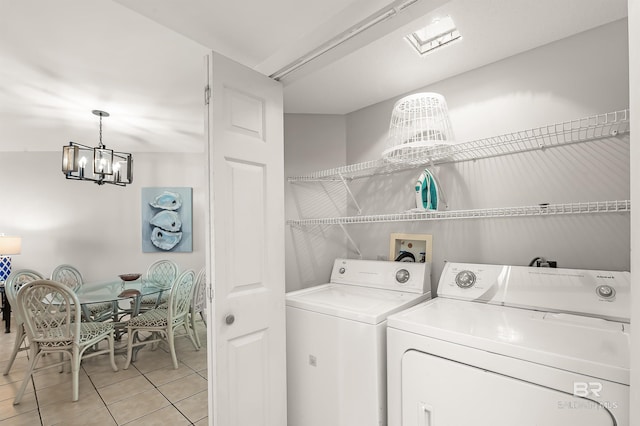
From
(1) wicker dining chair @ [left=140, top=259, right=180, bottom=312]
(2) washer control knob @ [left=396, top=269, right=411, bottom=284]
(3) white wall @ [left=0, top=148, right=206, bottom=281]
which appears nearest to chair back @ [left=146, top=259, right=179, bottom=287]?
(1) wicker dining chair @ [left=140, top=259, right=180, bottom=312]

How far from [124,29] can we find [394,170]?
6.06 feet

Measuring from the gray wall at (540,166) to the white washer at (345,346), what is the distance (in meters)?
0.32

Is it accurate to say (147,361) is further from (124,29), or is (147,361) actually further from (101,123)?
→ (124,29)

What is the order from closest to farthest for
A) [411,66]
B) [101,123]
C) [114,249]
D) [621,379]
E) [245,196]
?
[621,379] → [245,196] → [411,66] → [101,123] → [114,249]

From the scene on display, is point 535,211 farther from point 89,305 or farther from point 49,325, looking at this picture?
point 89,305

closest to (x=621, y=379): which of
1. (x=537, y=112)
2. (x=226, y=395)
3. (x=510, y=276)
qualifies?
(x=510, y=276)

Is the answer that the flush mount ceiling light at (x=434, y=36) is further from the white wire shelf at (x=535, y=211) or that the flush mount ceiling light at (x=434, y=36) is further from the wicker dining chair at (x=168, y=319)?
the wicker dining chair at (x=168, y=319)

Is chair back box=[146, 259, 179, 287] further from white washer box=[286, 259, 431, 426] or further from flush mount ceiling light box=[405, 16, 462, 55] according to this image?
flush mount ceiling light box=[405, 16, 462, 55]

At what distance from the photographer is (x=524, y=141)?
5.46 ft

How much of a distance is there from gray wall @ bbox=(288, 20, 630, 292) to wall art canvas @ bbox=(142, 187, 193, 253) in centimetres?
368

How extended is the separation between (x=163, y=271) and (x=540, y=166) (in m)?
4.35

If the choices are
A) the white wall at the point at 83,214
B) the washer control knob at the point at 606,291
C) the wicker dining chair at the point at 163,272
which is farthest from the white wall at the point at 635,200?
the white wall at the point at 83,214

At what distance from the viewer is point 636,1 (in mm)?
689

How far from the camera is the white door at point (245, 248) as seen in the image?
1387 mm
